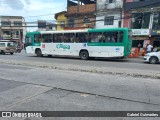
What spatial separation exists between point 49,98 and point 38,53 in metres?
16.1

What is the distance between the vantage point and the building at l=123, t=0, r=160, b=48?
889 inches

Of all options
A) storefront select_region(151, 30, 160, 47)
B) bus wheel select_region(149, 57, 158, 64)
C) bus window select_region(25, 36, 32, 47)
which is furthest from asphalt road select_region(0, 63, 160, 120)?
storefront select_region(151, 30, 160, 47)

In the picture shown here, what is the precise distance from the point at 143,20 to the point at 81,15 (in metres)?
9.94

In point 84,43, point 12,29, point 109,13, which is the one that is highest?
point 12,29

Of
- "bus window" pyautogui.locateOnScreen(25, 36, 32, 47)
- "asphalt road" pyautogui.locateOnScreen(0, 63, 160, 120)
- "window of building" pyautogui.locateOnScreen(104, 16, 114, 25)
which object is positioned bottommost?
"asphalt road" pyautogui.locateOnScreen(0, 63, 160, 120)

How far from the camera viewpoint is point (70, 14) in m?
29.9

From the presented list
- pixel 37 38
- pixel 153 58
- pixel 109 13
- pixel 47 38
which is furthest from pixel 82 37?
pixel 109 13

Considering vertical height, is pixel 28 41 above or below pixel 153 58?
above

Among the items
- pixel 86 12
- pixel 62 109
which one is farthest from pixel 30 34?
pixel 62 109

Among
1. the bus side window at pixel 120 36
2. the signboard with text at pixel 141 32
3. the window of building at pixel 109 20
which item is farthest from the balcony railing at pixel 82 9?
the bus side window at pixel 120 36

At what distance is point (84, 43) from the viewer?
57.1 ft

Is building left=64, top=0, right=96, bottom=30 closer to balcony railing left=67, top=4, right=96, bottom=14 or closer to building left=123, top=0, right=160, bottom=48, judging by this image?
balcony railing left=67, top=4, right=96, bottom=14

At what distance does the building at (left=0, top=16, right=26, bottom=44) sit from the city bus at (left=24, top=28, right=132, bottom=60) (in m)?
40.9

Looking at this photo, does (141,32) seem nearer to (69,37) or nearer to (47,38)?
(69,37)
